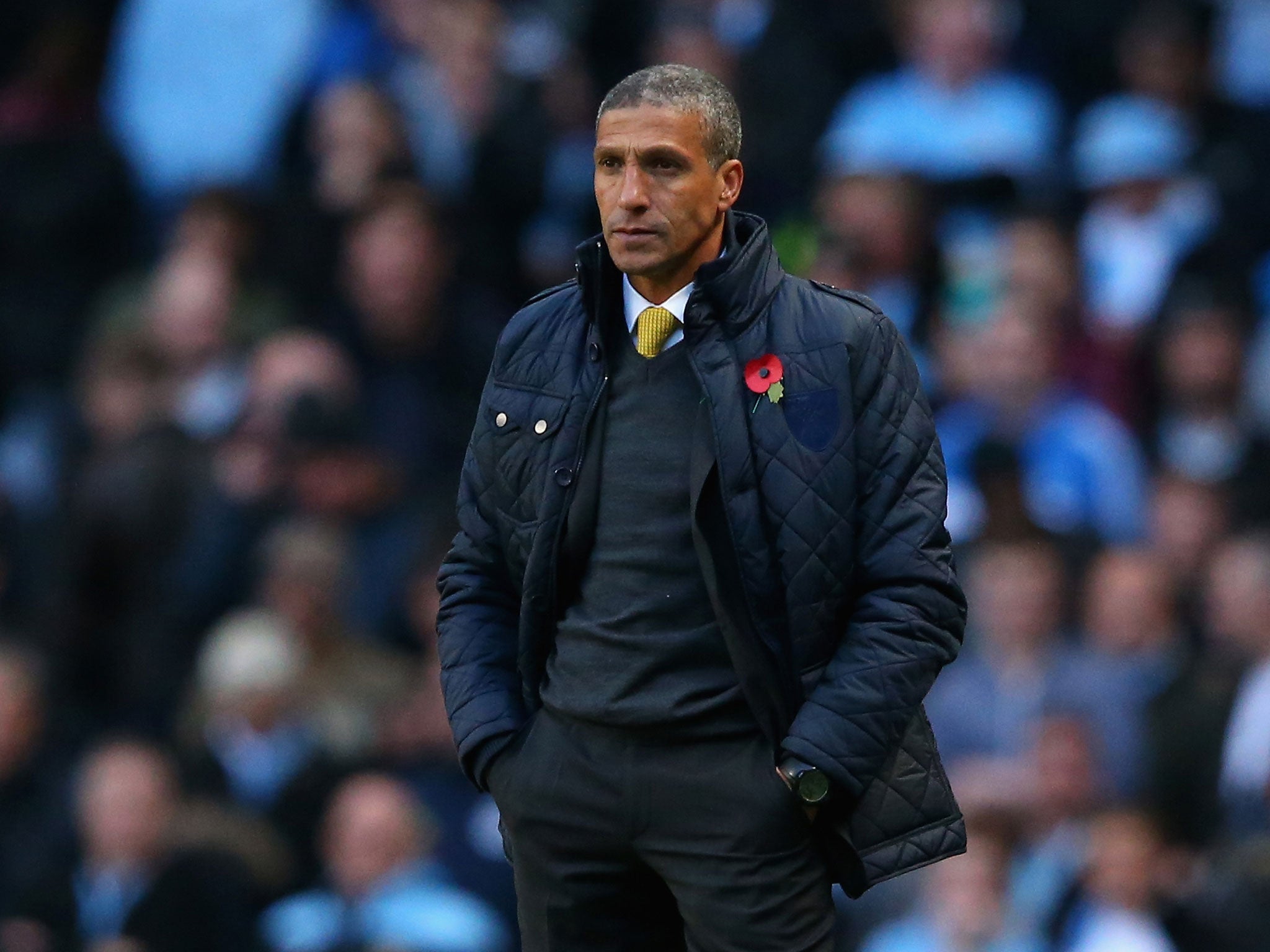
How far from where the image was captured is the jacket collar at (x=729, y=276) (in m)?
3.53

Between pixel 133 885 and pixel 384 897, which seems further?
pixel 133 885

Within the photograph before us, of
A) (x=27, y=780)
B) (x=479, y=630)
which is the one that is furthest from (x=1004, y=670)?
(x=479, y=630)

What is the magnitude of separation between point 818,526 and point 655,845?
0.53m

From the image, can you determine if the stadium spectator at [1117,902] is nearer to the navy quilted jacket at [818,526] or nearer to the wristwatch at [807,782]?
the navy quilted jacket at [818,526]

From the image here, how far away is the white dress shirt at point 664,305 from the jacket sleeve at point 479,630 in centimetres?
29

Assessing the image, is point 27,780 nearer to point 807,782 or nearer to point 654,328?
point 654,328

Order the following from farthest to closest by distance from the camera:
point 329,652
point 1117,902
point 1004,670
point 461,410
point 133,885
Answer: point 461,410 → point 329,652 → point 133,885 → point 1004,670 → point 1117,902

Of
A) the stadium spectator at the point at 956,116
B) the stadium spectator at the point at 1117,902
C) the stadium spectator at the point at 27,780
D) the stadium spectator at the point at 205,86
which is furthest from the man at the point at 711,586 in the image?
the stadium spectator at the point at 205,86

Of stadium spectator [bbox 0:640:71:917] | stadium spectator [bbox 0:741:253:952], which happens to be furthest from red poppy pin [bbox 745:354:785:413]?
stadium spectator [bbox 0:640:71:917]

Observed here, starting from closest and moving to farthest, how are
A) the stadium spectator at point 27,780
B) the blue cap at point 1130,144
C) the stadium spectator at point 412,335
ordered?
the stadium spectator at point 27,780, the stadium spectator at point 412,335, the blue cap at point 1130,144

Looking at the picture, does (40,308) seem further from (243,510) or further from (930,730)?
(930,730)

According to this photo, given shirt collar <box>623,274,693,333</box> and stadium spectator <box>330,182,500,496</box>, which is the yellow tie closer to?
shirt collar <box>623,274,693,333</box>

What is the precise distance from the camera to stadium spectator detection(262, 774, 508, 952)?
654 cm

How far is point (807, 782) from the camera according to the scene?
339cm
